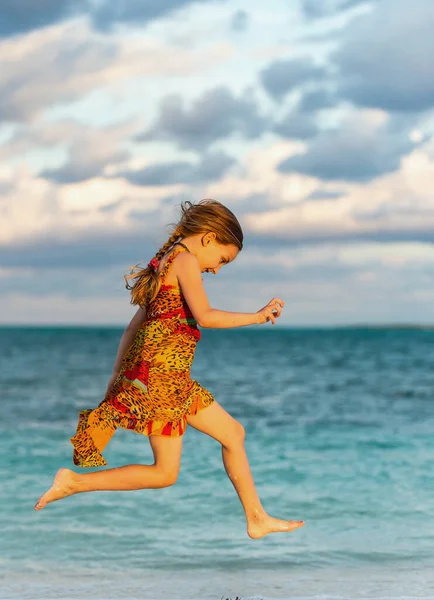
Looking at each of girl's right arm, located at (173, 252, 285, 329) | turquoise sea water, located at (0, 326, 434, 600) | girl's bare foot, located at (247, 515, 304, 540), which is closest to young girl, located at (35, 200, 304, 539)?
girl's right arm, located at (173, 252, 285, 329)

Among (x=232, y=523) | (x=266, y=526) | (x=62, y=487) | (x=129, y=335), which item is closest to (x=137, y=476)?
(x=62, y=487)

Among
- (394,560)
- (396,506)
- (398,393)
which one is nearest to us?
(394,560)

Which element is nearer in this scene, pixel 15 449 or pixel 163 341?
pixel 163 341

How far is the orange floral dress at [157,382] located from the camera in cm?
447

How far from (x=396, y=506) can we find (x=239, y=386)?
17379 millimetres

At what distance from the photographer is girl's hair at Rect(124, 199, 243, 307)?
4.54 meters

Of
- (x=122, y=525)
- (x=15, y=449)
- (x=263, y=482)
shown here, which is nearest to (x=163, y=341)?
(x=122, y=525)

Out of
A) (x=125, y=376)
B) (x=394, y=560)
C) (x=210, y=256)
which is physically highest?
(x=210, y=256)

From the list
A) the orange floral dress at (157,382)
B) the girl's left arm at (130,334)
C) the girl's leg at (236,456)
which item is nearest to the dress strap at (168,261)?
the orange floral dress at (157,382)

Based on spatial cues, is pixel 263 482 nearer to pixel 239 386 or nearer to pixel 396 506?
pixel 396 506

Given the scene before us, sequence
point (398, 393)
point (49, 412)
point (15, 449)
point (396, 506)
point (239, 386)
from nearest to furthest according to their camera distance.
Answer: point (396, 506), point (15, 449), point (49, 412), point (398, 393), point (239, 386)

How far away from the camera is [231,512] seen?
780cm

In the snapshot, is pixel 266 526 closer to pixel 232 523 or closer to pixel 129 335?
pixel 129 335

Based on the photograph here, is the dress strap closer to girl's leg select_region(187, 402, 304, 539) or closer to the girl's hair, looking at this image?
the girl's hair
